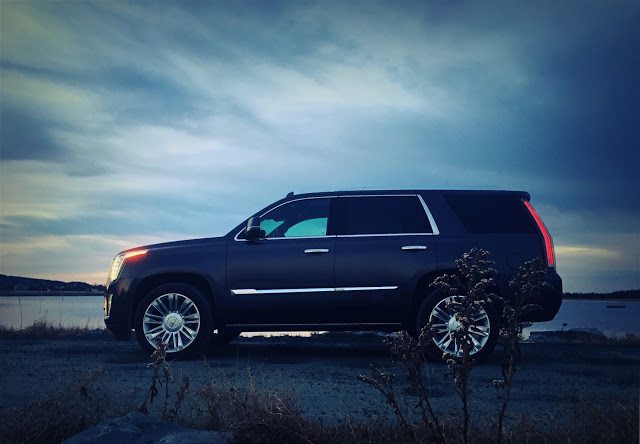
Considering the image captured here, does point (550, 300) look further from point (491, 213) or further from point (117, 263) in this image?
point (117, 263)

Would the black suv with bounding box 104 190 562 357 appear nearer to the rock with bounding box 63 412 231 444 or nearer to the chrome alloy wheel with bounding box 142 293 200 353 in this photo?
the chrome alloy wheel with bounding box 142 293 200 353

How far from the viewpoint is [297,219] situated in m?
8.41

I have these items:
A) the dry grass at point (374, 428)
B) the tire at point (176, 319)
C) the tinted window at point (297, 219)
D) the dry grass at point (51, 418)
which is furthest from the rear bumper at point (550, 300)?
the dry grass at point (51, 418)

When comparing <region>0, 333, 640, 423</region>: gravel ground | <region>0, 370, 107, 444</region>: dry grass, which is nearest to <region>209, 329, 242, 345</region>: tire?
<region>0, 333, 640, 423</region>: gravel ground

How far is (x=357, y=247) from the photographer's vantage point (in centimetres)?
810

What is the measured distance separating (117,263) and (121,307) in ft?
1.97

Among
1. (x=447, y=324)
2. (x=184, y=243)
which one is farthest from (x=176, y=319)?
(x=447, y=324)

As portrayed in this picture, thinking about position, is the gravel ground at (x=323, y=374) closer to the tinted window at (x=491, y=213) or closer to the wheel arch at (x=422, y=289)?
the wheel arch at (x=422, y=289)

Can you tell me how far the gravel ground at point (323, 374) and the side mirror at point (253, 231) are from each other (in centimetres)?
153

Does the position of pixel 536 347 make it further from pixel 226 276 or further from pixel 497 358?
pixel 226 276

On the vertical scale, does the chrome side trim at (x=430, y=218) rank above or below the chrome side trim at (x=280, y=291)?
above

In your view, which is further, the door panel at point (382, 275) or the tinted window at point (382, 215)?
the tinted window at point (382, 215)

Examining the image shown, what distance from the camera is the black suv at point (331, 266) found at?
800 centimetres

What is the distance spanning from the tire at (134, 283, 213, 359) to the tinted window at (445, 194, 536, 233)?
3.40 metres
